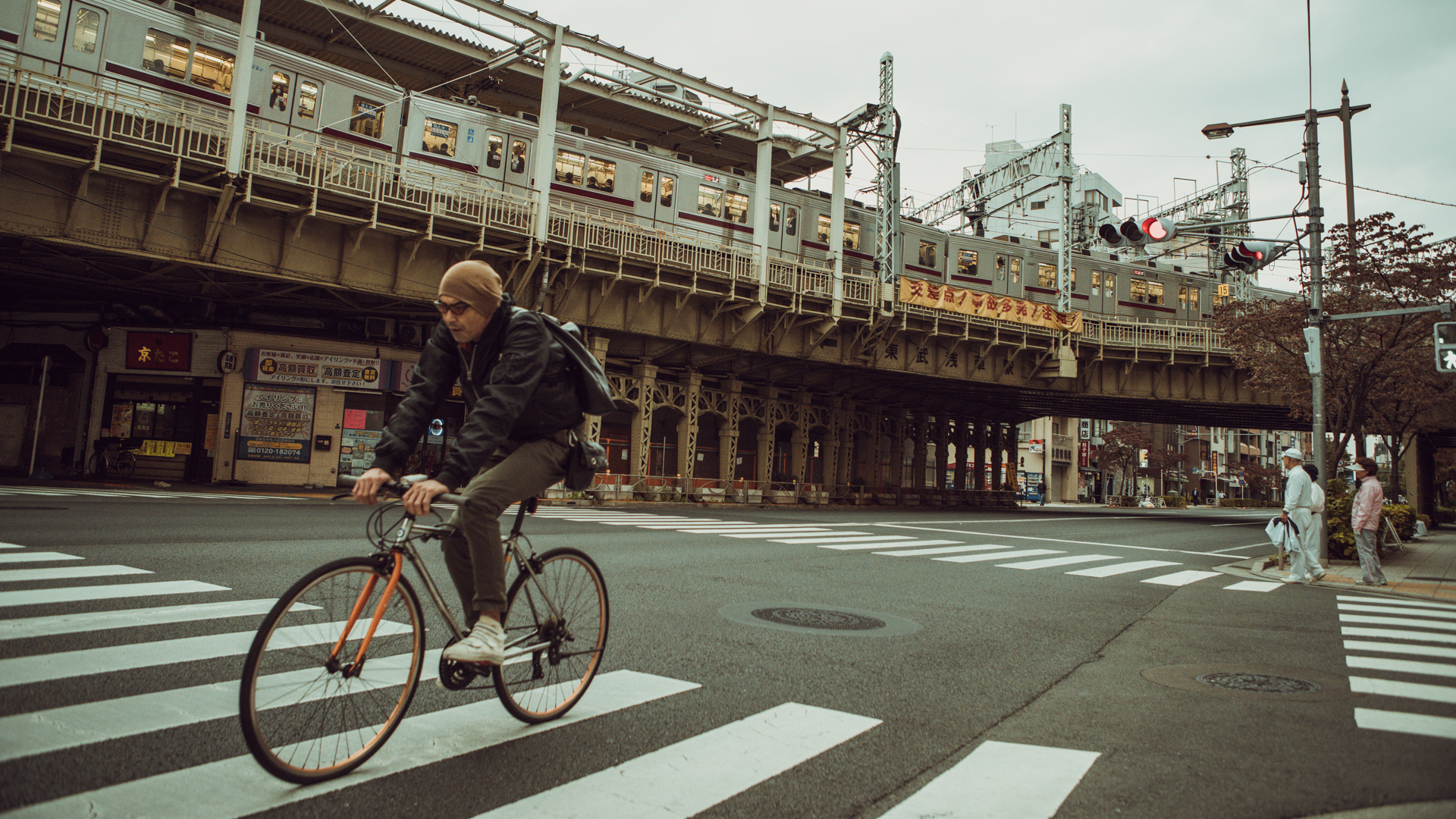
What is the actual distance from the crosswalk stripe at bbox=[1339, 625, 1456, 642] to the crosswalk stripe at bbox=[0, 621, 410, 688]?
8.68m

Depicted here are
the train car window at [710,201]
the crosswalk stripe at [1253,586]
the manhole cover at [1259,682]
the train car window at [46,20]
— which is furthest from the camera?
the train car window at [710,201]

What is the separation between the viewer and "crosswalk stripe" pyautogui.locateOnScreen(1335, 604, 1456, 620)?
30.6ft

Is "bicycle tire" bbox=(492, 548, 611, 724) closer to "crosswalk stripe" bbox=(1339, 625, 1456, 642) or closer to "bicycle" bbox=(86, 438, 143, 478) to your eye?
"crosswalk stripe" bbox=(1339, 625, 1456, 642)

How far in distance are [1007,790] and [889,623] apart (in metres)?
3.82

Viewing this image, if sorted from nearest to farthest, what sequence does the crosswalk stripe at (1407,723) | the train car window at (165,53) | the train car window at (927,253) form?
1. the crosswalk stripe at (1407,723)
2. the train car window at (165,53)
3. the train car window at (927,253)

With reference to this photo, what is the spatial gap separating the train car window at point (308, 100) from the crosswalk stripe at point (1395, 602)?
26.0m

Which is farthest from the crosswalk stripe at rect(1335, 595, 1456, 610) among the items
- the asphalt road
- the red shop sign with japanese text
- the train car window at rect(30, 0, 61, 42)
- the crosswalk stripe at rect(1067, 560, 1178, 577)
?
the red shop sign with japanese text

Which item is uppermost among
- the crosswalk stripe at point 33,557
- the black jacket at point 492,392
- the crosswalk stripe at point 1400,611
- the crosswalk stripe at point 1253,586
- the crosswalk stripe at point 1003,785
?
the black jacket at point 492,392

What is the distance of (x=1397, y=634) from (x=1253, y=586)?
4576mm

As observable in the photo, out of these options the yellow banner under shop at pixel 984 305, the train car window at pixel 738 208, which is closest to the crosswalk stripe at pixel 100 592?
the train car window at pixel 738 208

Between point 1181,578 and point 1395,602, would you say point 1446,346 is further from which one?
point 1181,578

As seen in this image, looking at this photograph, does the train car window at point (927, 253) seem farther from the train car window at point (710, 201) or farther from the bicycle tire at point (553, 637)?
the bicycle tire at point (553, 637)

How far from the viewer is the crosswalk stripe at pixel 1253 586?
→ 1153 centimetres

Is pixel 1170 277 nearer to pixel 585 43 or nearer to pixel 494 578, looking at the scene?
pixel 585 43
